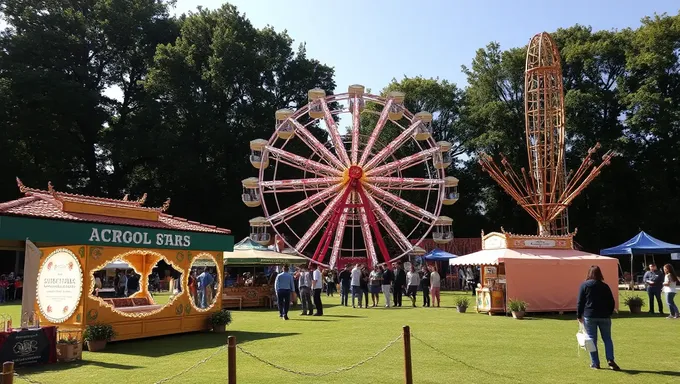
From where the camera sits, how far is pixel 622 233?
1732 inches

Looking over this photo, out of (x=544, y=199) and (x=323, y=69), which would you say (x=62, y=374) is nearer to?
(x=544, y=199)

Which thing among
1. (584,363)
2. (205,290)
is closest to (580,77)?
(205,290)

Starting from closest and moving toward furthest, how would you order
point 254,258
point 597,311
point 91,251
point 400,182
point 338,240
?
point 597,311
point 91,251
point 254,258
point 400,182
point 338,240

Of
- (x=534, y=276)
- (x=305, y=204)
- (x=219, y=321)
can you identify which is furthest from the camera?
(x=305, y=204)

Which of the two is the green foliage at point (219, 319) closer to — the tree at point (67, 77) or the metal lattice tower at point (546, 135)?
the metal lattice tower at point (546, 135)

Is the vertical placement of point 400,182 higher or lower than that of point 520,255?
higher

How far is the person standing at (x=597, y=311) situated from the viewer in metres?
9.60

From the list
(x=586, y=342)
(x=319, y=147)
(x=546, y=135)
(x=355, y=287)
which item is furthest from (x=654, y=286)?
(x=319, y=147)

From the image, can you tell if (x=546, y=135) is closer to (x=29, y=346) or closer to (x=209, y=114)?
(x=209, y=114)

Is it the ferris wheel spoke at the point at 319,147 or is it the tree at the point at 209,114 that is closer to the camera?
the ferris wheel spoke at the point at 319,147

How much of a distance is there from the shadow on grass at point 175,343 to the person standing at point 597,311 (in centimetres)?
710

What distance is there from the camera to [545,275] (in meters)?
19.8

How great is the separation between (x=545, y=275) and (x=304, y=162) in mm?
15853

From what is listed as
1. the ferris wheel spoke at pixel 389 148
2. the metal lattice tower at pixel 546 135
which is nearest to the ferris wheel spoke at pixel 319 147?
Result: the ferris wheel spoke at pixel 389 148
